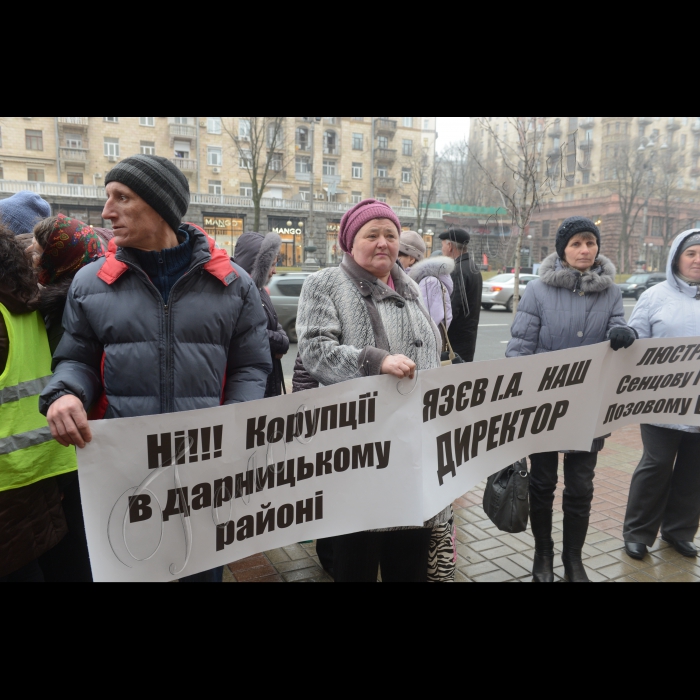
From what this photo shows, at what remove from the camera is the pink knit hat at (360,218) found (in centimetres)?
244

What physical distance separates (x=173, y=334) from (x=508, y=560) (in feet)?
8.44

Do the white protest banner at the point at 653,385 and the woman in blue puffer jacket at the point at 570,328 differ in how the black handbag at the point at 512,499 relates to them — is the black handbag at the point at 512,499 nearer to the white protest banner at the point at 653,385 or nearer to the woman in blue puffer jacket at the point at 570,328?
the woman in blue puffer jacket at the point at 570,328

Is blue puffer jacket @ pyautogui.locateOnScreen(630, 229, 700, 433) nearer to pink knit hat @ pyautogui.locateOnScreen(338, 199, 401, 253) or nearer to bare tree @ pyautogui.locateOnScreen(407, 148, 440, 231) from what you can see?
pink knit hat @ pyautogui.locateOnScreen(338, 199, 401, 253)

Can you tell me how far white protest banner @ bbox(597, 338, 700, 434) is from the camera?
127 inches

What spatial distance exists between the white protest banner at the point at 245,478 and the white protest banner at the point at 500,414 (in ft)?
0.40

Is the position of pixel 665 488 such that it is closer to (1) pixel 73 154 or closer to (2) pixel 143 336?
(2) pixel 143 336

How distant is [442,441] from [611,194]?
49.7 metres

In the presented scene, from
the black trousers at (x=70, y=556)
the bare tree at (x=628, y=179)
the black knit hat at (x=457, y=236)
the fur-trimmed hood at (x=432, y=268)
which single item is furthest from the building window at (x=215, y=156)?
the black trousers at (x=70, y=556)

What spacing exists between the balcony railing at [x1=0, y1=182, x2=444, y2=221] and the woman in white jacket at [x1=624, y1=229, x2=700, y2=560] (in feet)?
101

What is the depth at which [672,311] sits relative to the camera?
351 cm

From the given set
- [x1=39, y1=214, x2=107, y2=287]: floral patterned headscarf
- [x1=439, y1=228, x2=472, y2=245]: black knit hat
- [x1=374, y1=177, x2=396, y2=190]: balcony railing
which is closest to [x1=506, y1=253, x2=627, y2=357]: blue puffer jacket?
[x1=39, y1=214, x2=107, y2=287]: floral patterned headscarf

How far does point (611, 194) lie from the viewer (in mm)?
46344

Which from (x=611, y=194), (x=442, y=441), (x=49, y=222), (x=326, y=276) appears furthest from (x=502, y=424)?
(x=611, y=194)

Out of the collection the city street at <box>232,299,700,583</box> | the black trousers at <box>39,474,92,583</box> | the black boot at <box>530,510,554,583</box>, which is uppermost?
the black trousers at <box>39,474,92,583</box>
